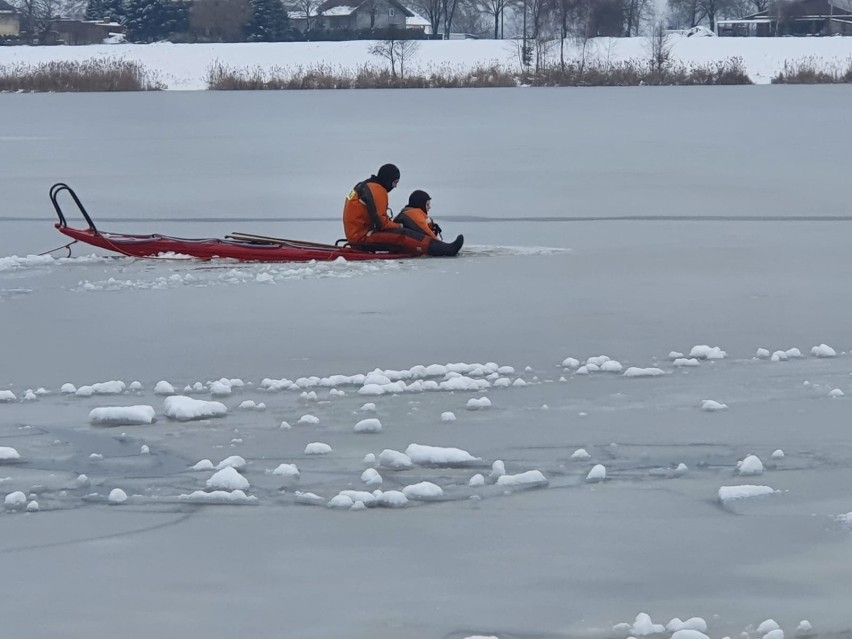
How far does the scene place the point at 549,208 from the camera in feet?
42.1

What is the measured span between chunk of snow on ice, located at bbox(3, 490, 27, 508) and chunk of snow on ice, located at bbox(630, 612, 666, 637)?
1.93 metres

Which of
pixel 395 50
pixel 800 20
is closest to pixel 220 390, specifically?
pixel 395 50

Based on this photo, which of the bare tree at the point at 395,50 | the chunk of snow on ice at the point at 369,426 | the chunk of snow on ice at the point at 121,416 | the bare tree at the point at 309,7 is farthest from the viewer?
the bare tree at the point at 309,7

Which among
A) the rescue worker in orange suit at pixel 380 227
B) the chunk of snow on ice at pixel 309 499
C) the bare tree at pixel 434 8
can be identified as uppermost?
the bare tree at pixel 434 8

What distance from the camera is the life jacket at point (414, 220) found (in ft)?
31.2

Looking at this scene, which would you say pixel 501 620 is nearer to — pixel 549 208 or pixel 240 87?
pixel 549 208

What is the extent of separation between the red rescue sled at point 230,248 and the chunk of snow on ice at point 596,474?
197 inches

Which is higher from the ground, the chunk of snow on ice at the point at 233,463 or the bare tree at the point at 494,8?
the bare tree at the point at 494,8

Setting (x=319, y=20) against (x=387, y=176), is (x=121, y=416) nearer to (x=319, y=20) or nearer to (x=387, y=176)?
(x=387, y=176)

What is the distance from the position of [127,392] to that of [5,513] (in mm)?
1636

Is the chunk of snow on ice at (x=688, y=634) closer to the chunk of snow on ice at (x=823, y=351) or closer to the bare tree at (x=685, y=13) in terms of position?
the chunk of snow on ice at (x=823, y=351)

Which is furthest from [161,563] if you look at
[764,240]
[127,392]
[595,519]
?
[764,240]

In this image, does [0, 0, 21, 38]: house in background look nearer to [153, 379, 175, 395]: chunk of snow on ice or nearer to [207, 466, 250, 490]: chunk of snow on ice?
[153, 379, 175, 395]: chunk of snow on ice

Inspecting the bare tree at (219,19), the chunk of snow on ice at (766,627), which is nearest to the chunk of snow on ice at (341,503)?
the chunk of snow on ice at (766,627)
